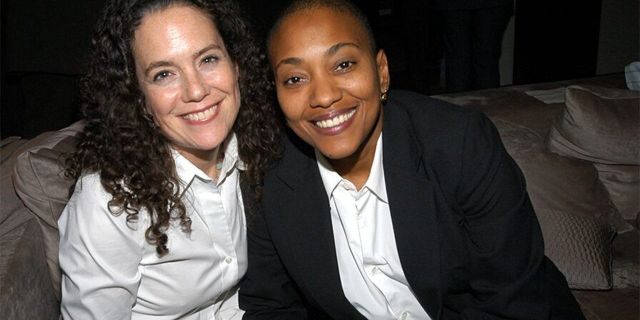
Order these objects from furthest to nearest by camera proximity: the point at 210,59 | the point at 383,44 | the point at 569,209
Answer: the point at 383,44, the point at 569,209, the point at 210,59

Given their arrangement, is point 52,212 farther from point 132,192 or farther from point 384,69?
point 384,69

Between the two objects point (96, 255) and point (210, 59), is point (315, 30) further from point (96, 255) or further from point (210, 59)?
point (96, 255)

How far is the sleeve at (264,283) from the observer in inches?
61.8

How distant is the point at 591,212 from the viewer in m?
1.99

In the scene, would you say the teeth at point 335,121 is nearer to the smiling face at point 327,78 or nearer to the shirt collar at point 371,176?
the smiling face at point 327,78

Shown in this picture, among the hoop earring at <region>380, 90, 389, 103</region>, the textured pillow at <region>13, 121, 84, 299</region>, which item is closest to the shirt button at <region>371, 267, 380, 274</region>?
the hoop earring at <region>380, 90, 389, 103</region>

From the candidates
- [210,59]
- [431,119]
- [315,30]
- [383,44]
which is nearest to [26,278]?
[210,59]

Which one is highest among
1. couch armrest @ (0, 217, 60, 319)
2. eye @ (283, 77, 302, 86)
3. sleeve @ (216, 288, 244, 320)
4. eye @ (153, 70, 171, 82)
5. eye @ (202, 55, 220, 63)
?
eye @ (202, 55, 220, 63)

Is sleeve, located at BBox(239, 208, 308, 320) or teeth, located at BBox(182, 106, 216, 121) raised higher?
teeth, located at BBox(182, 106, 216, 121)

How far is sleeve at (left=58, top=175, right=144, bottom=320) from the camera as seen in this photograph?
1.27 m

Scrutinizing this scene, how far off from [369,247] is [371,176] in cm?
18

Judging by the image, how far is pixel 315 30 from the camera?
130cm

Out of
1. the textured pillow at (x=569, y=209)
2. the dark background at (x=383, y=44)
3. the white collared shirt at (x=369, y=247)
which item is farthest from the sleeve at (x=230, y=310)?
the dark background at (x=383, y=44)

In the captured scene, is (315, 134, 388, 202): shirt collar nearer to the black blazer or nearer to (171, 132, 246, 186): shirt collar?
the black blazer
